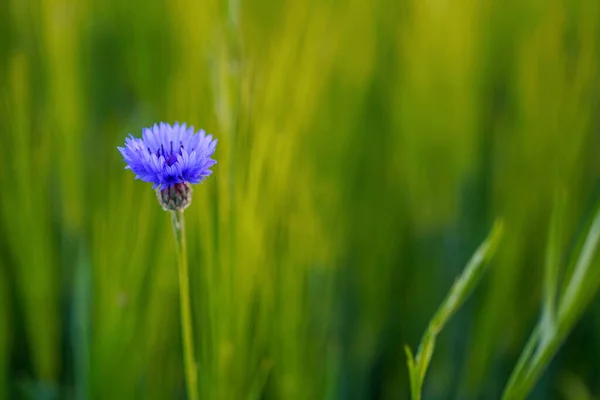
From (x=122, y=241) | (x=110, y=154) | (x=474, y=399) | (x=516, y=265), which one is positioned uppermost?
(x=110, y=154)

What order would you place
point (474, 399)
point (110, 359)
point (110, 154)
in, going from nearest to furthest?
point (110, 359) < point (474, 399) < point (110, 154)

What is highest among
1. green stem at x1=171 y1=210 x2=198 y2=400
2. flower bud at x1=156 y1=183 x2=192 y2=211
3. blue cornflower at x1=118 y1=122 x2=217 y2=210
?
blue cornflower at x1=118 y1=122 x2=217 y2=210

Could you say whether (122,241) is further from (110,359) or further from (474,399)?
(474,399)

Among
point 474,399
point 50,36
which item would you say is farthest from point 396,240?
point 50,36

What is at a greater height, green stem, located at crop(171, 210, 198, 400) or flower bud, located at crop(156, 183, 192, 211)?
flower bud, located at crop(156, 183, 192, 211)

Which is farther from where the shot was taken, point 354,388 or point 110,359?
point 354,388

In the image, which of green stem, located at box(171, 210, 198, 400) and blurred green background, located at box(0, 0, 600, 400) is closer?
green stem, located at box(171, 210, 198, 400)
